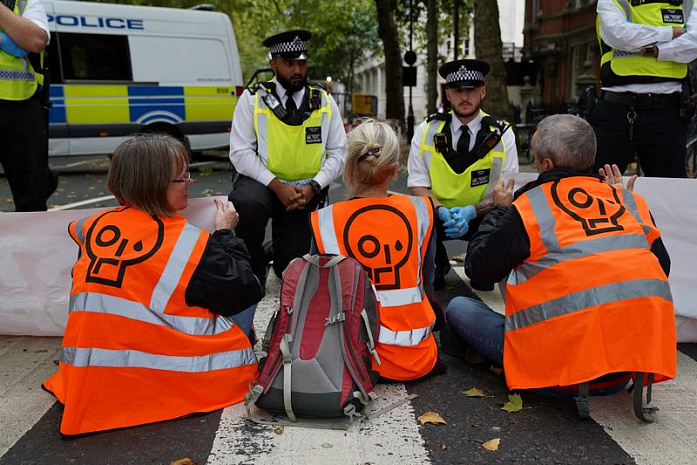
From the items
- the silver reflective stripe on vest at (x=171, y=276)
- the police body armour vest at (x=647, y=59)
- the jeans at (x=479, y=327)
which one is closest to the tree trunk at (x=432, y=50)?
the police body armour vest at (x=647, y=59)

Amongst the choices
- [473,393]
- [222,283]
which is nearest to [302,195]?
[222,283]

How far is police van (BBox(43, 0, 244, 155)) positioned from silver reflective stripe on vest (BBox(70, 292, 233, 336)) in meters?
10.1

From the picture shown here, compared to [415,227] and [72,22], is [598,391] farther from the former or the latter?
[72,22]

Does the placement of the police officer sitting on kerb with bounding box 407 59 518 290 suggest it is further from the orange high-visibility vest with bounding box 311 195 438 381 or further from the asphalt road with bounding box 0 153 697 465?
the asphalt road with bounding box 0 153 697 465

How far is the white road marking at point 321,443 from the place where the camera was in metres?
2.59

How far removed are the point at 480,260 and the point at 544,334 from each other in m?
0.42

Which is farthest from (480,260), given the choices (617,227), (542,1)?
(542,1)

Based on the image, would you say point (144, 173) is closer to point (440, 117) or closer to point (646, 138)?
point (440, 117)

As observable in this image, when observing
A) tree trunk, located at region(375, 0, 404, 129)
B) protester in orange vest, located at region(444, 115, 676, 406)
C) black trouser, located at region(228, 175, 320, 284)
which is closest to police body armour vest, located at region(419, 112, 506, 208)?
black trouser, located at region(228, 175, 320, 284)

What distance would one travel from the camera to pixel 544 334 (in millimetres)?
2822

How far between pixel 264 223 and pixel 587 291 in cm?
258

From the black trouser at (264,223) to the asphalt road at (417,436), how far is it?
176 cm

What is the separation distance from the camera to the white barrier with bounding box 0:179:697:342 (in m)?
3.72

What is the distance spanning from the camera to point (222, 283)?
2846 mm
